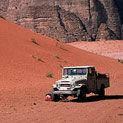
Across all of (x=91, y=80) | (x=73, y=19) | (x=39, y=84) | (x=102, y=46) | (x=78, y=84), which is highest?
(x=73, y=19)

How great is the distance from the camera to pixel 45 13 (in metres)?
87.8

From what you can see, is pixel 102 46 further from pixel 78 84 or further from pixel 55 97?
pixel 78 84

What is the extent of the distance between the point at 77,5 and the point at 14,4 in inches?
628

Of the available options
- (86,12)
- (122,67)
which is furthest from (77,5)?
(122,67)

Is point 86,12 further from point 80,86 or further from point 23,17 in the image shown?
point 80,86

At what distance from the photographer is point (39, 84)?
72.9 ft

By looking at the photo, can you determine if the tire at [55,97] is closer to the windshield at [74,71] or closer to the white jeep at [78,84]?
the white jeep at [78,84]

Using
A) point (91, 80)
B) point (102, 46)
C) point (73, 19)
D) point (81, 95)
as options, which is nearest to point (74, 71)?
point (91, 80)

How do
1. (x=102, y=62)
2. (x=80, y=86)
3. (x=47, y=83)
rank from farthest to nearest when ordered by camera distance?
(x=102, y=62) → (x=47, y=83) → (x=80, y=86)

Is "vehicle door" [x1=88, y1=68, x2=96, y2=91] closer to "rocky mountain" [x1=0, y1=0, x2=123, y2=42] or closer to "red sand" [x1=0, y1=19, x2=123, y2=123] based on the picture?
"red sand" [x1=0, y1=19, x2=123, y2=123]

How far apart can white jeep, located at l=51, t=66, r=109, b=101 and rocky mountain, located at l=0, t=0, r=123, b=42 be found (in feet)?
220

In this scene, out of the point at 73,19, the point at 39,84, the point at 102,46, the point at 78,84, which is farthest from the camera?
the point at 73,19

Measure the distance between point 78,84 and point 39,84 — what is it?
22.2 ft

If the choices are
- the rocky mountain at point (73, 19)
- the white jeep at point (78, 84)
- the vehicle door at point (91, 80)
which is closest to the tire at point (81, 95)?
the white jeep at point (78, 84)
